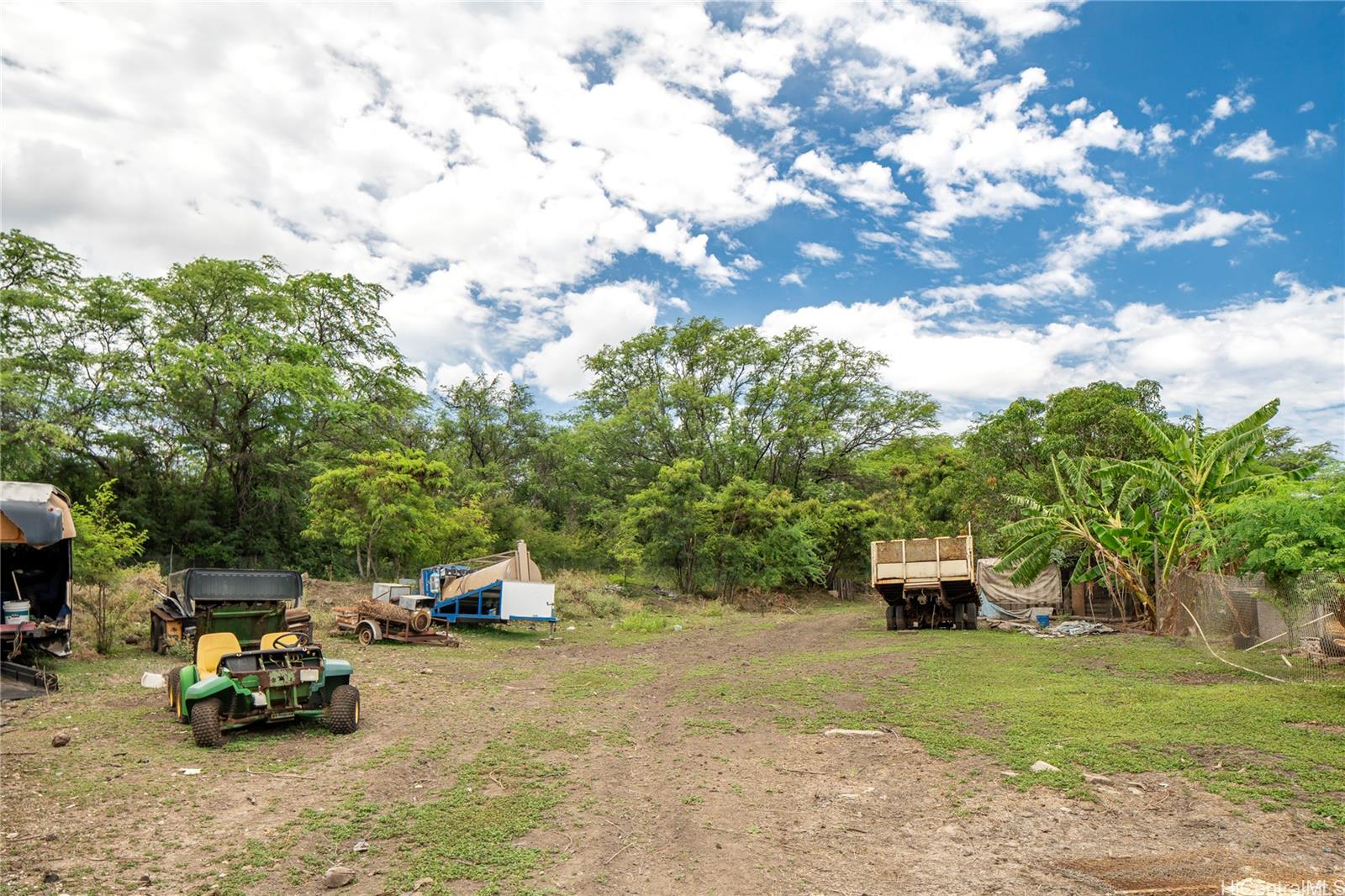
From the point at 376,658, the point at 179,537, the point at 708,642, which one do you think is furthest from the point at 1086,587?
the point at 179,537

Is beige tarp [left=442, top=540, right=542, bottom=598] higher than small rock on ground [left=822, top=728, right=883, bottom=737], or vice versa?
beige tarp [left=442, top=540, right=542, bottom=598]

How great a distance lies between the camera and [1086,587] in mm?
23203

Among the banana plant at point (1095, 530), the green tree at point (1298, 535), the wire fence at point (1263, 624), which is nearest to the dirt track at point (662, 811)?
the green tree at point (1298, 535)

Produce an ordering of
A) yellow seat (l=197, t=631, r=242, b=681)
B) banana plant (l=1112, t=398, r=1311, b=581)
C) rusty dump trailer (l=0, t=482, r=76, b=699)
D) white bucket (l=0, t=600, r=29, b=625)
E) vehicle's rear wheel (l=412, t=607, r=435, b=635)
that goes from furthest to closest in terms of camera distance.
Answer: vehicle's rear wheel (l=412, t=607, r=435, b=635) → banana plant (l=1112, t=398, r=1311, b=581) → white bucket (l=0, t=600, r=29, b=625) → rusty dump trailer (l=0, t=482, r=76, b=699) → yellow seat (l=197, t=631, r=242, b=681)

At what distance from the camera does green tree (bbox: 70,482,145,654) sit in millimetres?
13773

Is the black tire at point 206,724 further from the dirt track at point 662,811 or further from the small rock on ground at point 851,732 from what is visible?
the small rock on ground at point 851,732

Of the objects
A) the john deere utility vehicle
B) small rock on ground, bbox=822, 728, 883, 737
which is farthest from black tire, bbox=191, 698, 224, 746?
small rock on ground, bbox=822, 728, 883, 737

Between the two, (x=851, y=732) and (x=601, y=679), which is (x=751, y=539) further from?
(x=851, y=732)

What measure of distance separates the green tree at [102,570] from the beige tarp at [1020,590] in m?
21.5

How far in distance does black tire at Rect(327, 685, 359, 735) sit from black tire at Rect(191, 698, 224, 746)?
984mm

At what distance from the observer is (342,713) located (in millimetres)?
7949

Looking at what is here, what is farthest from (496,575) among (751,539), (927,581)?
(751,539)

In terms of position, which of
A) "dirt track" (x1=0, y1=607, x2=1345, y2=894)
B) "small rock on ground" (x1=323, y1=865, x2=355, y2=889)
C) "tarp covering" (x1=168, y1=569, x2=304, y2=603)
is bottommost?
"dirt track" (x1=0, y1=607, x2=1345, y2=894)

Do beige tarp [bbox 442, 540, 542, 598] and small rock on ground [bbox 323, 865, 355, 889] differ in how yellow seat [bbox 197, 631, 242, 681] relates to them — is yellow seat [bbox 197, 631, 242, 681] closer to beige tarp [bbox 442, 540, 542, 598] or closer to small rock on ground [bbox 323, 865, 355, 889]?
small rock on ground [bbox 323, 865, 355, 889]
